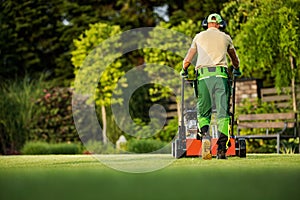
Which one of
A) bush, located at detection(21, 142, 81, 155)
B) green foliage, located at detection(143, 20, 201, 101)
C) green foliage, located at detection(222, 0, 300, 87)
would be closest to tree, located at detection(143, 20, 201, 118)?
green foliage, located at detection(143, 20, 201, 101)

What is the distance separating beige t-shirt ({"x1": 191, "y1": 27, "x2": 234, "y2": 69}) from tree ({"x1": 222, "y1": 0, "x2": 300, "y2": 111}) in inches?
199

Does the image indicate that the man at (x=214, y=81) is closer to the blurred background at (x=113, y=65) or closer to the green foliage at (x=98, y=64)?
the blurred background at (x=113, y=65)

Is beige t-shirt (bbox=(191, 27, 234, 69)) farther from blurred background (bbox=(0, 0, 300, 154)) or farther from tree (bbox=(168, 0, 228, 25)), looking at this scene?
tree (bbox=(168, 0, 228, 25))

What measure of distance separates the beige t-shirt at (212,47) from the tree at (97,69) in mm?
8562

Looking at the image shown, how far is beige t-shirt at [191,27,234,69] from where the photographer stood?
21.2ft

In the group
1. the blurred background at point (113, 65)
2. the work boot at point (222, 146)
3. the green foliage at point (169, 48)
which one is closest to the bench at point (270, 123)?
the blurred background at point (113, 65)

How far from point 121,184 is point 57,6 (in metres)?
18.7

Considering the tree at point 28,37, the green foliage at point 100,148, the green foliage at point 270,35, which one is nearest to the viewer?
the green foliage at point 270,35

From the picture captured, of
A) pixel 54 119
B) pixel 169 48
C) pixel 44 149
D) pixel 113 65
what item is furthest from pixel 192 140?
pixel 54 119

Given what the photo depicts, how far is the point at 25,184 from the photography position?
391cm

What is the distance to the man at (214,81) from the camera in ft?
21.1

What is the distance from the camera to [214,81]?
21.0 feet

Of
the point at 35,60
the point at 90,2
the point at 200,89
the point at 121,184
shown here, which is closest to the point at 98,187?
the point at 121,184

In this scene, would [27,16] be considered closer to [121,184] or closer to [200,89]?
[200,89]
